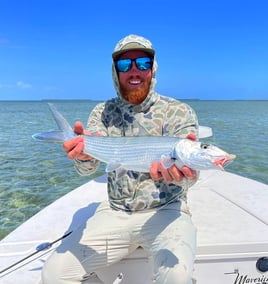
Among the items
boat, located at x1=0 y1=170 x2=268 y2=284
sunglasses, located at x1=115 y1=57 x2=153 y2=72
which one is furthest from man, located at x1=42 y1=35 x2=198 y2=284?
boat, located at x1=0 y1=170 x2=268 y2=284

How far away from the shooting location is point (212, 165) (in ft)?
6.21

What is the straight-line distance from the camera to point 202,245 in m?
2.60

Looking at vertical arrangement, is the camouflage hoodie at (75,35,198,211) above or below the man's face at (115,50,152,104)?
below

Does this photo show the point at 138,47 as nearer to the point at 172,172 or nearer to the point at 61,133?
the point at 61,133

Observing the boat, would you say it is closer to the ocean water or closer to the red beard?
the red beard

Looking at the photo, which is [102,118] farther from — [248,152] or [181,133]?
[248,152]

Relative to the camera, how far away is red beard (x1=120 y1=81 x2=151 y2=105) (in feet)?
9.35

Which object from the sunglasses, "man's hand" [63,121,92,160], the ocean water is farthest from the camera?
the ocean water

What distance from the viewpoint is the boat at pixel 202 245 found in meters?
2.62

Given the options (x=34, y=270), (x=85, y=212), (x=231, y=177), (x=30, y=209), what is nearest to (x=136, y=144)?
(x=34, y=270)

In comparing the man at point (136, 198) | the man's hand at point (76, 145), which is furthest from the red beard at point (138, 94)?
the man's hand at point (76, 145)

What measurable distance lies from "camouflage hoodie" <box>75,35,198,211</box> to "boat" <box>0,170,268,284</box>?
41 centimetres

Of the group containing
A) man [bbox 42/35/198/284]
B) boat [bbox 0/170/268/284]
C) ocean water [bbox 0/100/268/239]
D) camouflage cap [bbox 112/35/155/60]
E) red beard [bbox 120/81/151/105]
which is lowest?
ocean water [bbox 0/100/268/239]

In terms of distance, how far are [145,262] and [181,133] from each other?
3.30 feet
